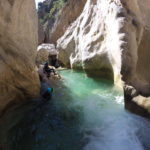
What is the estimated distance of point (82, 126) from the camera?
23.8 ft

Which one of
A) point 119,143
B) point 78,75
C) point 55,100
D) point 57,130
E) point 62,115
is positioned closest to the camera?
point 119,143

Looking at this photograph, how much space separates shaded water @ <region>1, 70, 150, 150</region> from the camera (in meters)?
6.26

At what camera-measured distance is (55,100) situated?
9.58 metres

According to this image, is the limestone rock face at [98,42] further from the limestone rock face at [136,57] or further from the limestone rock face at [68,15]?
the limestone rock face at [68,15]

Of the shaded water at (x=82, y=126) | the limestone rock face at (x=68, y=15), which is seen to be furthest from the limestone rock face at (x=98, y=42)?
the limestone rock face at (x=68, y=15)

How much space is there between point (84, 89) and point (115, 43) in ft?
7.31

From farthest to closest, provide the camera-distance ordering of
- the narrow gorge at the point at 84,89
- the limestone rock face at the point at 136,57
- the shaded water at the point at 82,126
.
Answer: the limestone rock face at the point at 136,57, the narrow gorge at the point at 84,89, the shaded water at the point at 82,126

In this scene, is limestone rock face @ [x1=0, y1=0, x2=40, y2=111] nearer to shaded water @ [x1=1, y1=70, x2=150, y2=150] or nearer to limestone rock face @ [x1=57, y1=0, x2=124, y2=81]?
shaded water @ [x1=1, y1=70, x2=150, y2=150]

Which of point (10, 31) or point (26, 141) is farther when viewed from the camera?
point (10, 31)

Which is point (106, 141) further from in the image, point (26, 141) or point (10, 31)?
point (10, 31)

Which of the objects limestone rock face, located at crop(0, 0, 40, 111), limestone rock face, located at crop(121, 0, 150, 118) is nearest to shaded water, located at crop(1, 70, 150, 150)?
limestone rock face, located at crop(121, 0, 150, 118)

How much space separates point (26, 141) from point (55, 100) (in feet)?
10.6

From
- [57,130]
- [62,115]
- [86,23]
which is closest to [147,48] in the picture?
[86,23]

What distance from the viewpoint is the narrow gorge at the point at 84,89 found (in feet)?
21.7
